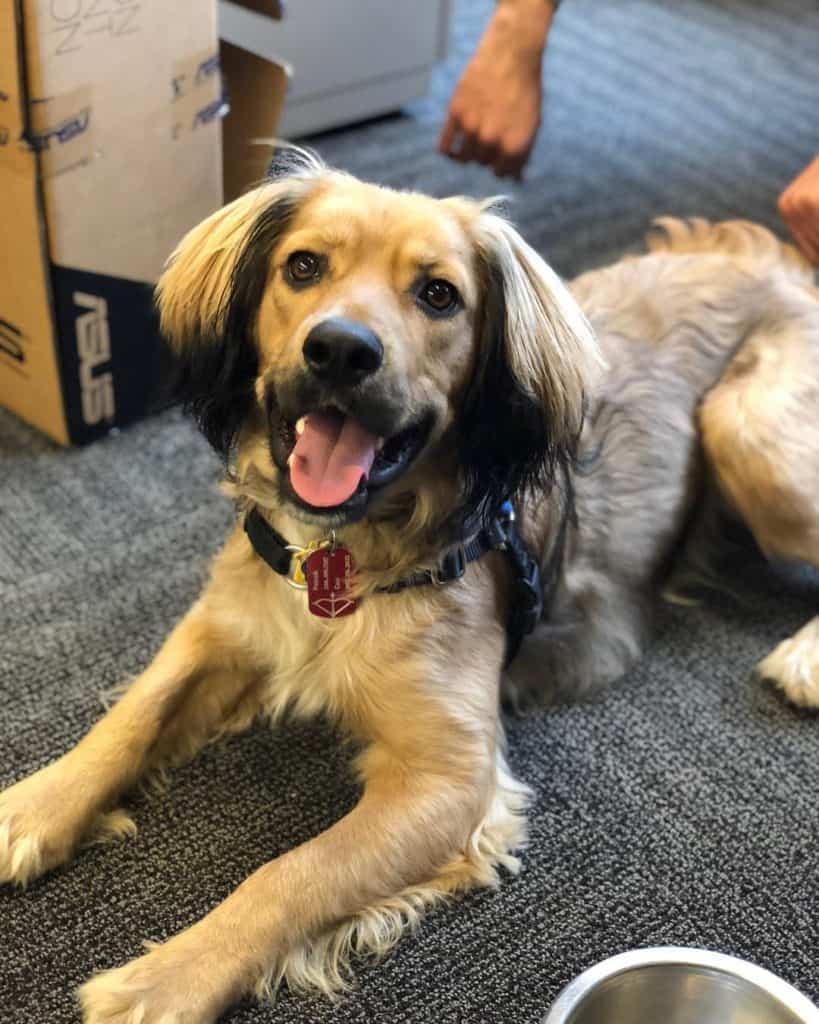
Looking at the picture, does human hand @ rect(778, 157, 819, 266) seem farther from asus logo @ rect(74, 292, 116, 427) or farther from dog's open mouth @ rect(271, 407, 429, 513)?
asus logo @ rect(74, 292, 116, 427)

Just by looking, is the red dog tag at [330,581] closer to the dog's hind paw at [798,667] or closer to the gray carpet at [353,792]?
the gray carpet at [353,792]

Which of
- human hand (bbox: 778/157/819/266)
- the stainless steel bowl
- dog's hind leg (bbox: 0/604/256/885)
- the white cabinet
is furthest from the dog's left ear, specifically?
the white cabinet

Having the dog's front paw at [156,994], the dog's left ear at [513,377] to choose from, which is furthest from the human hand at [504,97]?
the dog's front paw at [156,994]

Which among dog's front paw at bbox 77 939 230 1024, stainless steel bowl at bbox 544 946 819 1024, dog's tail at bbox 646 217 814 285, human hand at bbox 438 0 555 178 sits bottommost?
dog's front paw at bbox 77 939 230 1024

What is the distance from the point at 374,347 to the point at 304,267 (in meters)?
0.22

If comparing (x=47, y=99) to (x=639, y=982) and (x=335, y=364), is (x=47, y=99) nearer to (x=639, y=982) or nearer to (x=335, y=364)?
(x=335, y=364)

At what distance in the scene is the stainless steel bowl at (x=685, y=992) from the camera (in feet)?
4.82

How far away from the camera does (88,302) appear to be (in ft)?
7.77

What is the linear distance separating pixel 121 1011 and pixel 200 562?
0.98 meters

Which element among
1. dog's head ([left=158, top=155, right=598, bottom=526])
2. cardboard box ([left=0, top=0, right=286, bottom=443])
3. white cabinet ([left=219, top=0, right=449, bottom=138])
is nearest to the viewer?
dog's head ([left=158, top=155, right=598, bottom=526])

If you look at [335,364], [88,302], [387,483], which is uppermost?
[335,364]

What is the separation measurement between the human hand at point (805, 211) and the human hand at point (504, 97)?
21.5 inches

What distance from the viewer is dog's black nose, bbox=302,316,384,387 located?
1483 millimetres

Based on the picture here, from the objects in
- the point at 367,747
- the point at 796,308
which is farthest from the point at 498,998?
the point at 796,308
